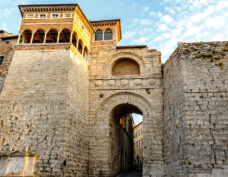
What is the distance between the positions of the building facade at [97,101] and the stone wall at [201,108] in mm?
45

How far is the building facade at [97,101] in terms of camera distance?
10.4m

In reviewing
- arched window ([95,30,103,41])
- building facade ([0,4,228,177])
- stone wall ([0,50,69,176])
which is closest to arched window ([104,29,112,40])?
arched window ([95,30,103,41])

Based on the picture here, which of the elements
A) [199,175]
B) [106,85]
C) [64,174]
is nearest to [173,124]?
[199,175]

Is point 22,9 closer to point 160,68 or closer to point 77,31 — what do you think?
point 77,31

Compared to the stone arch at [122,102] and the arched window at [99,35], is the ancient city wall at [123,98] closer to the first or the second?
the stone arch at [122,102]

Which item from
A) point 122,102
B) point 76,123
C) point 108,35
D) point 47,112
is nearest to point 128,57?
point 108,35

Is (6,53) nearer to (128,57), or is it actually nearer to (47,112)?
(47,112)

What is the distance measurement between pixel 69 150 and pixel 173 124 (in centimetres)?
578

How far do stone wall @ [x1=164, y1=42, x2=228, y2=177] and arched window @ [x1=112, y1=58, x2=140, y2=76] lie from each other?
10.5 ft

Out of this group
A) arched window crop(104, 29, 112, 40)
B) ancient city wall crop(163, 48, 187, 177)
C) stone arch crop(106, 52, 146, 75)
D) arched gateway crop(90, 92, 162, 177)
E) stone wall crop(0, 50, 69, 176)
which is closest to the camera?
stone wall crop(0, 50, 69, 176)

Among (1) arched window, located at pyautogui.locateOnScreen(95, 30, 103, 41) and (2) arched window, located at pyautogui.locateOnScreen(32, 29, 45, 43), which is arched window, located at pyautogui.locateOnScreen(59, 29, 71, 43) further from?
(1) arched window, located at pyautogui.locateOnScreen(95, 30, 103, 41)

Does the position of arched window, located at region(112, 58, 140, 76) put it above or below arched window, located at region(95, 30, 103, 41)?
below

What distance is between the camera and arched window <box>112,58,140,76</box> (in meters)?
16.0

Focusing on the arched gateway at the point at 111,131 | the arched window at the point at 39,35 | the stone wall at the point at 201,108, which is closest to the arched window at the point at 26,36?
the arched window at the point at 39,35
